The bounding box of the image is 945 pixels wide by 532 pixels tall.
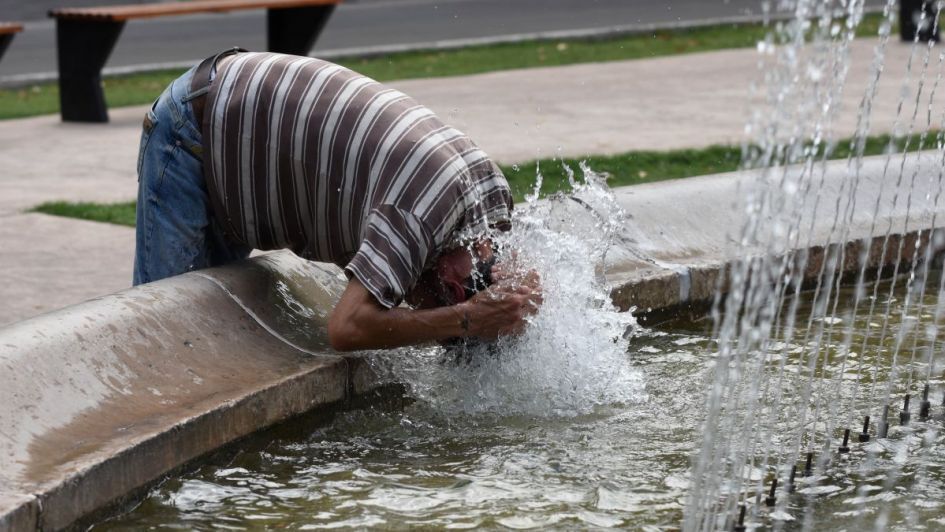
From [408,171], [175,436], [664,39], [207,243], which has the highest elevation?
[664,39]

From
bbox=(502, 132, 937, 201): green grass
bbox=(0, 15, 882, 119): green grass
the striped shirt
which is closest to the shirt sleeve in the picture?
the striped shirt

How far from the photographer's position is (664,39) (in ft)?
44.4

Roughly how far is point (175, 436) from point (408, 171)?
0.80m

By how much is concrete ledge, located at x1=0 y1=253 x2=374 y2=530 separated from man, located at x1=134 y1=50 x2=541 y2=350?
18cm

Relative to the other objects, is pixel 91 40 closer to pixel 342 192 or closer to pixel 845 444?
pixel 342 192

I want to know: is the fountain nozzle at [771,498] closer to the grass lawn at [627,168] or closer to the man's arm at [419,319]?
the man's arm at [419,319]

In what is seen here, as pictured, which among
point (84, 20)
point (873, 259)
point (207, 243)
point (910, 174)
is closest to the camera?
point (207, 243)

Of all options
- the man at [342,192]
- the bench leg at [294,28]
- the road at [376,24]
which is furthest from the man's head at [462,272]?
the road at [376,24]

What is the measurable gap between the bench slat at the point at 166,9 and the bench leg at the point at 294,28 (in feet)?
0.72

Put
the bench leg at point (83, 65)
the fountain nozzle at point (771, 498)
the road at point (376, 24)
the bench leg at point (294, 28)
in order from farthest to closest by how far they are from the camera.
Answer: the road at point (376, 24)
the bench leg at point (294, 28)
the bench leg at point (83, 65)
the fountain nozzle at point (771, 498)

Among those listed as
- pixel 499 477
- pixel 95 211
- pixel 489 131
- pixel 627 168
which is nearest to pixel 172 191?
pixel 499 477

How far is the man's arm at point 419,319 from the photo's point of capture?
3352 millimetres

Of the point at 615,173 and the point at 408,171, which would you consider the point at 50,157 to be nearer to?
the point at 615,173

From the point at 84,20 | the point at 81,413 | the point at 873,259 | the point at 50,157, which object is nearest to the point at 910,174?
the point at 873,259
